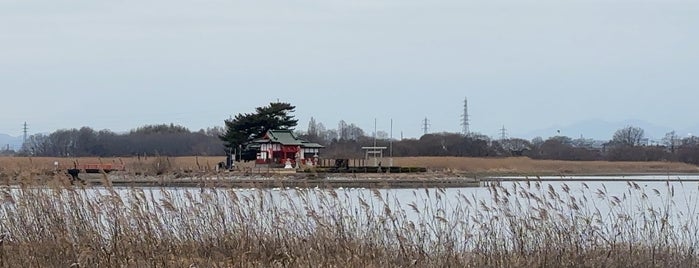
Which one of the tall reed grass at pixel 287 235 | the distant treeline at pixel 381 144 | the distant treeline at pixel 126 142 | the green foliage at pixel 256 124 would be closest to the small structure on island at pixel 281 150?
the green foliage at pixel 256 124

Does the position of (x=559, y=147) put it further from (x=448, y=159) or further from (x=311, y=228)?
(x=311, y=228)

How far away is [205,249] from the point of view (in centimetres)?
938

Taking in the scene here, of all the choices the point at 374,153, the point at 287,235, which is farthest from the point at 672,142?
the point at 287,235

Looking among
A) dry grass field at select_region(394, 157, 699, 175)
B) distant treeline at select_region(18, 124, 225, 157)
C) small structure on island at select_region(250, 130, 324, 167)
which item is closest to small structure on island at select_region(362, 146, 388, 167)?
dry grass field at select_region(394, 157, 699, 175)

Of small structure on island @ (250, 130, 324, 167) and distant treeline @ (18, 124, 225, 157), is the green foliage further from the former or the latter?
distant treeline @ (18, 124, 225, 157)

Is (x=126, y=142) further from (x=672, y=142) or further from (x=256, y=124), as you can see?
(x=672, y=142)

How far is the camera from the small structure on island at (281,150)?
5703 centimetres

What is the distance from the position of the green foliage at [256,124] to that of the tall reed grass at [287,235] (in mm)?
50731

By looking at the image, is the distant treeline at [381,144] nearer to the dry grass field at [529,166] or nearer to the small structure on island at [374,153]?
the small structure on island at [374,153]

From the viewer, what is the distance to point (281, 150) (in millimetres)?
57250

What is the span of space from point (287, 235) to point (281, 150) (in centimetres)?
4773

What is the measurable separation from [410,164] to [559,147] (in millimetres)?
31334

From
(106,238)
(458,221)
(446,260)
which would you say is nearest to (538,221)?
(458,221)

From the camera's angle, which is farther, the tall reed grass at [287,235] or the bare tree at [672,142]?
the bare tree at [672,142]
